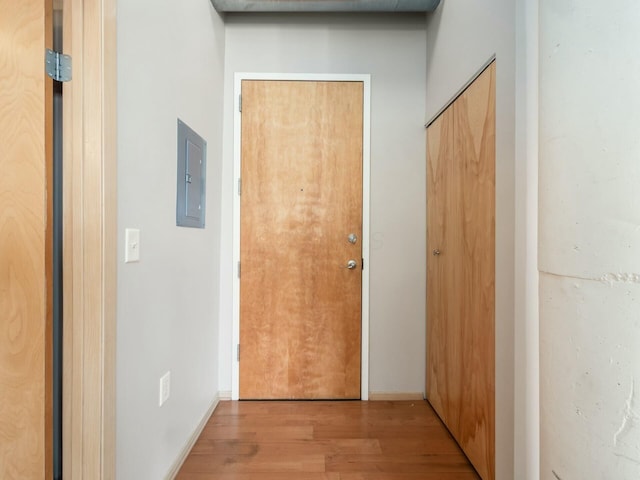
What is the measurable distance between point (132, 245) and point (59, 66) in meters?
0.59

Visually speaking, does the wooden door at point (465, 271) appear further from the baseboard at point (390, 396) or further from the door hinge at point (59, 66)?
the door hinge at point (59, 66)

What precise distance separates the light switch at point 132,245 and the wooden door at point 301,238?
99cm

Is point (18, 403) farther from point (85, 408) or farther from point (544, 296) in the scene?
point (544, 296)

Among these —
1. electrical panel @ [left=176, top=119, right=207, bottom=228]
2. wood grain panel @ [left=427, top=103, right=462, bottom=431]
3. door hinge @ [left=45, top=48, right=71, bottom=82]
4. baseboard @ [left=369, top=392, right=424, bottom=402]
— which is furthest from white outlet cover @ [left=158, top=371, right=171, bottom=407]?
wood grain panel @ [left=427, top=103, right=462, bottom=431]

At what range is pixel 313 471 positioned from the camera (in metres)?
1.45

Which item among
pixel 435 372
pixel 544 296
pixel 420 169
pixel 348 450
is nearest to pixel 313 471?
pixel 348 450

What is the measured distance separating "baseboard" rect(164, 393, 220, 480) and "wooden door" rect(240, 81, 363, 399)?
25 cm

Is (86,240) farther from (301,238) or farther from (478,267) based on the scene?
(478,267)

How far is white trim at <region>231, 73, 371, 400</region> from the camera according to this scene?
2094 mm

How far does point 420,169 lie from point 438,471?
1.77m

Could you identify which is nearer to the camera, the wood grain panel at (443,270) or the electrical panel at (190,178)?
the electrical panel at (190,178)

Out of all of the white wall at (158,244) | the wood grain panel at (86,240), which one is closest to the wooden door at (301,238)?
the white wall at (158,244)

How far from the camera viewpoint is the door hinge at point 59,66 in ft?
3.02

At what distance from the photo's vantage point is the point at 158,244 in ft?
4.16
